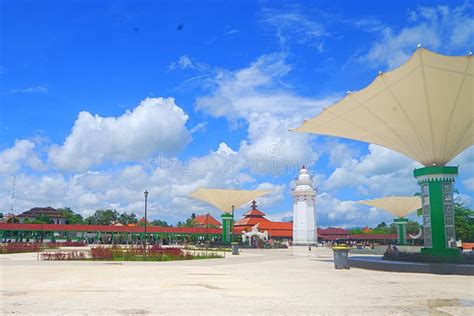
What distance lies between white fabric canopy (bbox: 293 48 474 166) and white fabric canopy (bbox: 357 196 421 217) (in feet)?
157

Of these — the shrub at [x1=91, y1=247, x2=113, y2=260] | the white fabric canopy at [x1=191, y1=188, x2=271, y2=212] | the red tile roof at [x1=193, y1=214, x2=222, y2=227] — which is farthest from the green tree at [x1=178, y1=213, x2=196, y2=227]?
the shrub at [x1=91, y1=247, x2=113, y2=260]

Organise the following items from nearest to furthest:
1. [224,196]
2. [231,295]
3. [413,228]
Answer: [231,295] < [224,196] < [413,228]

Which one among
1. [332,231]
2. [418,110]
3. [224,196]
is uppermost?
[418,110]

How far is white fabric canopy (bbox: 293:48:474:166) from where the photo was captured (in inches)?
837

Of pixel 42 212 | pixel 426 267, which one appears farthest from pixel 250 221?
pixel 426 267

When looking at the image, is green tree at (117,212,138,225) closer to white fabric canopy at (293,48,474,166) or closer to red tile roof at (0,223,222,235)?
red tile roof at (0,223,222,235)

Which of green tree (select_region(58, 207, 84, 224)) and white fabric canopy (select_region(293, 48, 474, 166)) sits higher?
white fabric canopy (select_region(293, 48, 474, 166))

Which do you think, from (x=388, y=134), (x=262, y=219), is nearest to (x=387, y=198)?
(x=262, y=219)

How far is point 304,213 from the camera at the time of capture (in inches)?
2970

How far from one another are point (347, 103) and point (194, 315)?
725 inches

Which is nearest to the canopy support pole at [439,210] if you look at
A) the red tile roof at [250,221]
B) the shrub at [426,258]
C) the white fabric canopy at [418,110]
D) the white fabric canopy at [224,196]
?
the white fabric canopy at [418,110]

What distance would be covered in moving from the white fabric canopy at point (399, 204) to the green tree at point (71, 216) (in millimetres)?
72344

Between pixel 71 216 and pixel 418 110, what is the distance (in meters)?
108

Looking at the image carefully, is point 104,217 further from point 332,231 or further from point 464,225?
point 464,225
